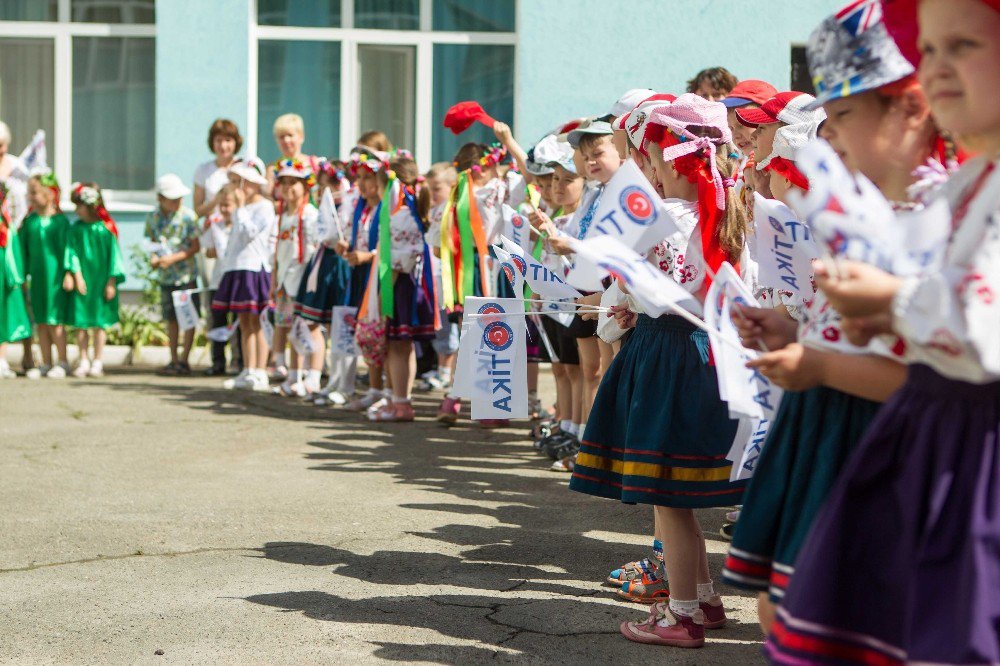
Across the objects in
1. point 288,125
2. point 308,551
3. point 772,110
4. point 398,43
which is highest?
point 398,43

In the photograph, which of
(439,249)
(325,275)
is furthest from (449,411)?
(325,275)

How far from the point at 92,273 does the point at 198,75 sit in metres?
A: 2.84

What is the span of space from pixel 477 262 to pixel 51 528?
13.0 ft

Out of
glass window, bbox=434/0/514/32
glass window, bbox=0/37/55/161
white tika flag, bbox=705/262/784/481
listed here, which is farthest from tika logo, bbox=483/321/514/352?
glass window, bbox=0/37/55/161

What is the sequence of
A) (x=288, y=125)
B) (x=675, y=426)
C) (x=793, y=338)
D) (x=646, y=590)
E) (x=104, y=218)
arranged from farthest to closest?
(x=104, y=218) → (x=288, y=125) → (x=646, y=590) → (x=675, y=426) → (x=793, y=338)

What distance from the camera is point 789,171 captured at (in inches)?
168

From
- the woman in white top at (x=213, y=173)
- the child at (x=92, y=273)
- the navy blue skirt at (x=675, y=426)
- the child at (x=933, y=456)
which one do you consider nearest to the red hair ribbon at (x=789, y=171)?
the navy blue skirt at (x=675, y=426)

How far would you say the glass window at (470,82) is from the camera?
14.4m

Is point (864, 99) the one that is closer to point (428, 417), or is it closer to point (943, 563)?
point (943, 563)

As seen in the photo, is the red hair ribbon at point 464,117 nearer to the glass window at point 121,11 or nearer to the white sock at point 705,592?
the white sock at point 705,592

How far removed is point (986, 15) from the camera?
7.20ft

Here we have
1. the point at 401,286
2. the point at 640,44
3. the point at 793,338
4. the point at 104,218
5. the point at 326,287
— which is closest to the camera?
the point at 793,338

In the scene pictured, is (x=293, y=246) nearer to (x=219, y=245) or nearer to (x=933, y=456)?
(x=219, y=245)

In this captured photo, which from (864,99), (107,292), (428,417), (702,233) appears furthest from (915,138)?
(107,292)
